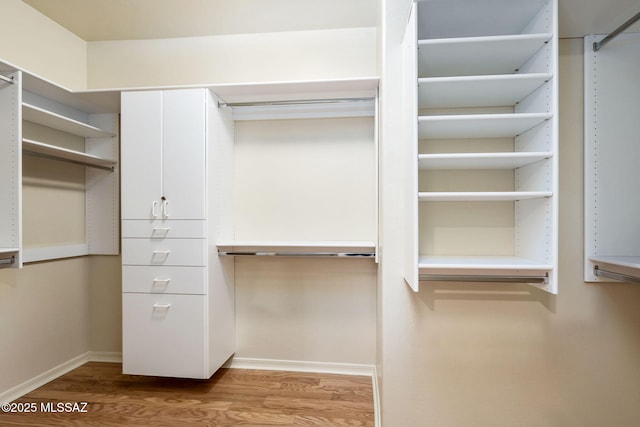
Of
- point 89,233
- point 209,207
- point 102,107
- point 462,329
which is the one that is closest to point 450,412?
point 462,329

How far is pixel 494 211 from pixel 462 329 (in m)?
0.68

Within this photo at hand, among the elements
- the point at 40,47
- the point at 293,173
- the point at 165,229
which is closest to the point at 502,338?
the point at 293,173

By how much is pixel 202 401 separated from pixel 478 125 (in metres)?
2.40

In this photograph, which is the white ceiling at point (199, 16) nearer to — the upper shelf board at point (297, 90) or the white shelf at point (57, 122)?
the upper shelf board at point (297, 90)

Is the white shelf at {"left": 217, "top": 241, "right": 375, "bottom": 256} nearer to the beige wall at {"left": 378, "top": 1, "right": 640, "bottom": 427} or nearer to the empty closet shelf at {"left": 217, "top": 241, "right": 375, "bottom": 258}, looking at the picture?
the empty closet shelf at {"left": 217, "top": 241, "right": 375, "bottom": 258}

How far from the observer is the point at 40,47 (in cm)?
229

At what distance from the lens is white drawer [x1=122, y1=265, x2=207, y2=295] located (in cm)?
205

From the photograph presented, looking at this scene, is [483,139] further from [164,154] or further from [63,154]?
[63,154]

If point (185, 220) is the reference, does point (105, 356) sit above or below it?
below

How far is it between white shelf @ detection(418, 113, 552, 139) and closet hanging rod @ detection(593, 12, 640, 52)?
572 mm

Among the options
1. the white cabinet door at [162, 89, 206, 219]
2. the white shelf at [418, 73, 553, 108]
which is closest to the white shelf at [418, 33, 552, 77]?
the white shelf at [418, 73, 553, 108]

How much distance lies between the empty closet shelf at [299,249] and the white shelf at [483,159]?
800 mm

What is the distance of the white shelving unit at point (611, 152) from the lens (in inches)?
60.4

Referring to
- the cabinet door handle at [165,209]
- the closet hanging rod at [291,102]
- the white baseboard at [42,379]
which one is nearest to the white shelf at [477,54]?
the closet hanging rod at [291,102]
